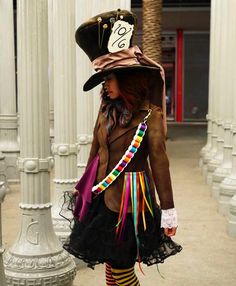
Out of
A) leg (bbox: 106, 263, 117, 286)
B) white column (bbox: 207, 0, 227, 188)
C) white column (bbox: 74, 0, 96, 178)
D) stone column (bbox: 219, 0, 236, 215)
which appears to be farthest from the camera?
white column (bbox: 207, 0, 227, 188)

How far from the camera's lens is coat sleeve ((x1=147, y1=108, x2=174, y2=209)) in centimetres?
337

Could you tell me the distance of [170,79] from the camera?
2825cm

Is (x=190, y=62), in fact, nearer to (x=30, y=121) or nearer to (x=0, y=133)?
(x=0, y=133)

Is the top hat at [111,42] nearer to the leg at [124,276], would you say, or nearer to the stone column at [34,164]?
the stone column at [34,164]

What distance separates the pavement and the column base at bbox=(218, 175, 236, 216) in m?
0.12

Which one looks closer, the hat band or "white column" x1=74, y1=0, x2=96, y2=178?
the hat band

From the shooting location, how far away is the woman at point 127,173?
3393 mm

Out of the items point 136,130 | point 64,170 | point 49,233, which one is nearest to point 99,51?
point 136,130

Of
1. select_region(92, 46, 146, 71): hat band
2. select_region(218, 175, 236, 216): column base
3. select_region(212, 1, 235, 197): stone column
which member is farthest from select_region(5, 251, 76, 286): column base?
select_region(212, 1, 235, 197): stone column

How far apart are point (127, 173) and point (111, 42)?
2.62ft

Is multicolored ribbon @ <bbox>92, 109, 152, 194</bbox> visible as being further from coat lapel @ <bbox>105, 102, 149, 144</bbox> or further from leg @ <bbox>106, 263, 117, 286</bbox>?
leg @ <bbox>106, 263, 117, 286</bbox>

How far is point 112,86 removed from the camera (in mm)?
3449

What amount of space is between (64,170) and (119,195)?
A: 189 cm

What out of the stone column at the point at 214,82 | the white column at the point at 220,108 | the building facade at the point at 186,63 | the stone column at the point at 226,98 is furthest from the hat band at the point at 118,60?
the building facade at the point at 186,63
